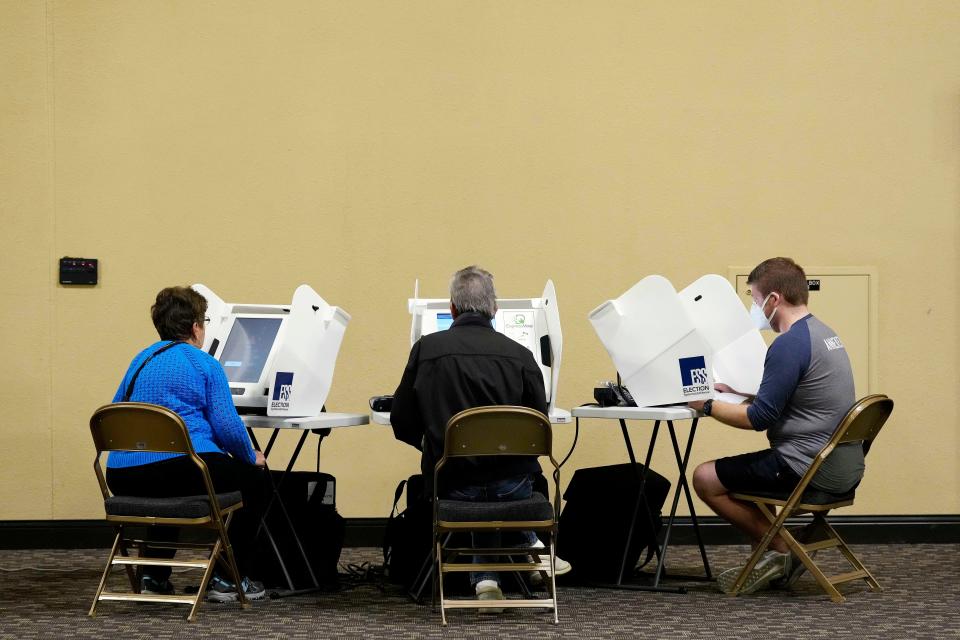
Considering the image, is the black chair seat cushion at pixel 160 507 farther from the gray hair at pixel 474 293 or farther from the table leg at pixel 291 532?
the gray hair at pixel 474 293

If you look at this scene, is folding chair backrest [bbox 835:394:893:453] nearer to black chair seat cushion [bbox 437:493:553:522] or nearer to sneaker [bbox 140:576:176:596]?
black chair seat cushion [bbox 437:493:553:522]

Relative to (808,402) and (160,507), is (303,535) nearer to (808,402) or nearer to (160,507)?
(160,507)

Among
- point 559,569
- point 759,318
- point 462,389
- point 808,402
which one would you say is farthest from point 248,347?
point 808,402

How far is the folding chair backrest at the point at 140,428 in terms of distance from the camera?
339 cm

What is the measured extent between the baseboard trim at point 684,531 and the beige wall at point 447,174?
76 millimetres

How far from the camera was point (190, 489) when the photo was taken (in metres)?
3.59

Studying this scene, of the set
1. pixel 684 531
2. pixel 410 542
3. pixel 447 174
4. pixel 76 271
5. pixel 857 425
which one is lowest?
pixel 684 531

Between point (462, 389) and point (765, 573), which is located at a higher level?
point (462, 389)

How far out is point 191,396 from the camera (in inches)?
145

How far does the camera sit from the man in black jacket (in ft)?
11.7

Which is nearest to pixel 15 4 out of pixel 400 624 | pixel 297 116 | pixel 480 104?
pixel 297 116

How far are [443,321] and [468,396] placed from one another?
749 millimetres

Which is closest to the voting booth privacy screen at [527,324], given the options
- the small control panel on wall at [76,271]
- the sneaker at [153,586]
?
the sneaker at [153,586]

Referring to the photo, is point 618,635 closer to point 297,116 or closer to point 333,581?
point 333,581
